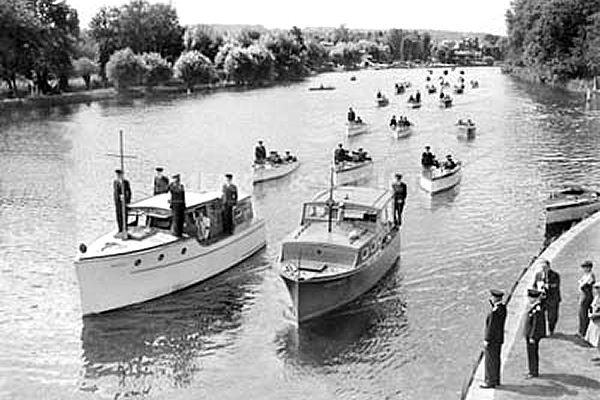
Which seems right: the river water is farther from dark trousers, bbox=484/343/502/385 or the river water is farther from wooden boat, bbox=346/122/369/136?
dark trousers, bbox=484/343/502/385

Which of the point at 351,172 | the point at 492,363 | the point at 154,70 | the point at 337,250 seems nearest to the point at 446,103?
the point at 351,172

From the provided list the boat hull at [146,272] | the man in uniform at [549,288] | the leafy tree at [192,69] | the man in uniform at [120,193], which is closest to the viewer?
the man in uniform at [549,288]

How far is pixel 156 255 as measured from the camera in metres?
23.5

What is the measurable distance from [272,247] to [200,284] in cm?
479

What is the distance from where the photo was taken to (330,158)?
1955 inches

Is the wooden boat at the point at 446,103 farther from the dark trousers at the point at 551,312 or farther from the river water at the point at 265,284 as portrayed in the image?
the dark trousers at the point at 551,312

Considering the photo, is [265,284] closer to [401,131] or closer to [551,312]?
[551,312]

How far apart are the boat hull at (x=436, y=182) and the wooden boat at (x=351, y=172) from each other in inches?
135

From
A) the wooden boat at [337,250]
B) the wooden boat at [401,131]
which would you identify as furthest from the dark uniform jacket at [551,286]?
the wooden boat at [401,131]

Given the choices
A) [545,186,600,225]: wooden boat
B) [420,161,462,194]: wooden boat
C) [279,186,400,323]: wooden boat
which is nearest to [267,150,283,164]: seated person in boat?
[420,161,462,194]: wooden boat

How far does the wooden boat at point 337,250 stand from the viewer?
72.0ft

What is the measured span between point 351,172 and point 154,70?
2953 inches

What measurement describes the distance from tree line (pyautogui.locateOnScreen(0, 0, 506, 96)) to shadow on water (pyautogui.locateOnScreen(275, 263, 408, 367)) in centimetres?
7300

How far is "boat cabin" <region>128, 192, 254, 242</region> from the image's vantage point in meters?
24.8
